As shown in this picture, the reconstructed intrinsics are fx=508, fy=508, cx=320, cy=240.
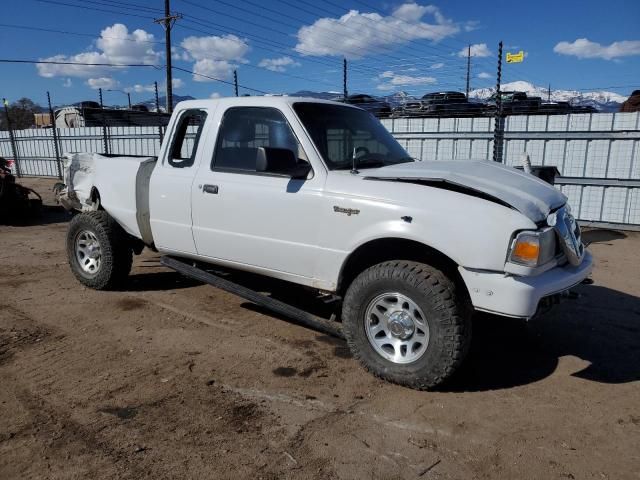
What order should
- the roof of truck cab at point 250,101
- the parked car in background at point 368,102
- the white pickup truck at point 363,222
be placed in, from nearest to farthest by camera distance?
the white pickup truck at point 363,222, the roof of truck cab at point 250,101, the parked car in background at point 368,102

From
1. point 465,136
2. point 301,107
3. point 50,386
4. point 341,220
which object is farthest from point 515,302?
point 465,136

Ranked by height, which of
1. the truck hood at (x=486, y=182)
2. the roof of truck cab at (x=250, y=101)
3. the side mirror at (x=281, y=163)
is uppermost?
the roof of truck cab at (x=250, y=101)

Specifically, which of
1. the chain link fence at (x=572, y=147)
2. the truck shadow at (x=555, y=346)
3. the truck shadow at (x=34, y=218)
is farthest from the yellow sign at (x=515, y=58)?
the truck shadow at (x=34, y=218)

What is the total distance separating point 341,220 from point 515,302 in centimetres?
132

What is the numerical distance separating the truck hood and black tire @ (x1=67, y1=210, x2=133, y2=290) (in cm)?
313

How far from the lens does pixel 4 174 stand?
10859mm

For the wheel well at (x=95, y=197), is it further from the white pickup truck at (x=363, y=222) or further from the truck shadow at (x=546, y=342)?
the truck shadow at (x=546, y=342)

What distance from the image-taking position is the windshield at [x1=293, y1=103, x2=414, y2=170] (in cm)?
411

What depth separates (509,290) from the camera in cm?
315

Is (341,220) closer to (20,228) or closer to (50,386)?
(50,386)

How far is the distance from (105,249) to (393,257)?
11.1ft

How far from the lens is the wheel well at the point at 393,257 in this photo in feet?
11.8

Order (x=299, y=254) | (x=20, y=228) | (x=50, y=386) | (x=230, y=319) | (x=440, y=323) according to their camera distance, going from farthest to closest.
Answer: (x=20, y=228) < (x=230, y=319) < (x=299, y=254) < (x=50, y=386) < (x=440, y=323)

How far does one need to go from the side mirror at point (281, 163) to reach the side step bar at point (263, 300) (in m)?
1.13
